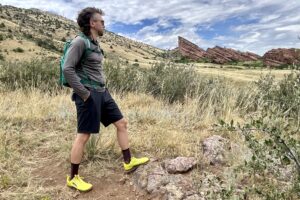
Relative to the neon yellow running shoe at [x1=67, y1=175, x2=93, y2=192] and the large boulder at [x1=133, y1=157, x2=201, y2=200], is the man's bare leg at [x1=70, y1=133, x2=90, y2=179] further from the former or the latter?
the large boulder at [x1=133, y1=157, x2=201, y2=200]

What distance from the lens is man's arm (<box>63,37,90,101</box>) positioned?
14.4 feet

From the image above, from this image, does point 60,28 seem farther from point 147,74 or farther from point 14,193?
point 14,193

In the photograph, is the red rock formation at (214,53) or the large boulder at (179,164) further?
the red rock formation at (214,53)

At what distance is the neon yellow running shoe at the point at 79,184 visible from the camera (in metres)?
4.64

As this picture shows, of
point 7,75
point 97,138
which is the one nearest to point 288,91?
point 97,138

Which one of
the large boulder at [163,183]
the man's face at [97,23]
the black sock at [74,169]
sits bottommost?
the large boulder at [163,183]

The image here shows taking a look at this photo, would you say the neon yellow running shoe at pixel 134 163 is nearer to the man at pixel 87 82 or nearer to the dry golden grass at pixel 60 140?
the dry golden grass at pixel 60 140

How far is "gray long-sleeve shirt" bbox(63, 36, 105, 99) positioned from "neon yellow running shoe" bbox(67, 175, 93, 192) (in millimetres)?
936

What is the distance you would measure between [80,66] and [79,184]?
129 centimetres

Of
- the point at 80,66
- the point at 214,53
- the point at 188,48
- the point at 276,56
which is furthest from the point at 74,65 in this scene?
the point at 276,56

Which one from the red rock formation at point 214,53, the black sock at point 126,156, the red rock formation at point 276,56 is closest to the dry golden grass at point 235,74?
the red rock formation at point 214,53

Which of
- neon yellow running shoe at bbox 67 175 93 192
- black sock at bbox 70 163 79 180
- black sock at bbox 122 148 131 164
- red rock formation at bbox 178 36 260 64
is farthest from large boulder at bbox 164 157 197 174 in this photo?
red rock formation at bbox 178 36 260 64

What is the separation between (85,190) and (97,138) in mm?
997

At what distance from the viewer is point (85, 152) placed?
543cm
